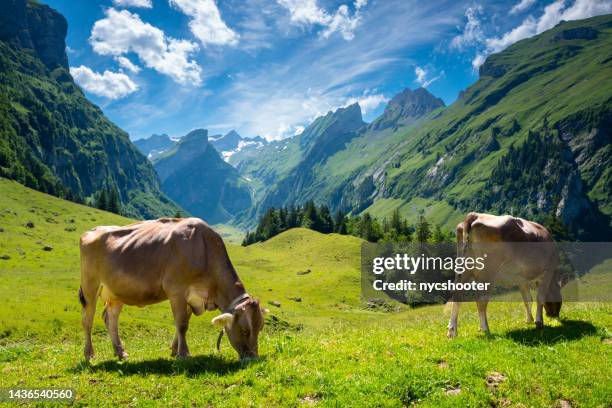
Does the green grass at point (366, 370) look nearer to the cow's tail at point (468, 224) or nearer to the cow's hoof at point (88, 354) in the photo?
the cow's hoof at point (88, 354)

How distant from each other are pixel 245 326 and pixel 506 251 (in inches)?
361

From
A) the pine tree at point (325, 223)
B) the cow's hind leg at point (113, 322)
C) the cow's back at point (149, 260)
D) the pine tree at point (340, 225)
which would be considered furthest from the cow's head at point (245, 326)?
the pine tree at point (325, 223)

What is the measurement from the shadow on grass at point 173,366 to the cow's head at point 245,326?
1.18ft

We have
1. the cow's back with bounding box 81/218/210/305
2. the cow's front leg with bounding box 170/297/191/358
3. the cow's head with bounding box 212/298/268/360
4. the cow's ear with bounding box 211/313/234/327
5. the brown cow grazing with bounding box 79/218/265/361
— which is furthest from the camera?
the cow's back with bounding box 81/218/210/305

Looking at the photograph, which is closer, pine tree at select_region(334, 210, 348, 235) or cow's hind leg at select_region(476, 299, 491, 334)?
cow's hind leg at select_region(476, 299, 491, 334)

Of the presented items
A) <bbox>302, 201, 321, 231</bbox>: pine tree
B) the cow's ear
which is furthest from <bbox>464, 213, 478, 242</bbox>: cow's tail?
<bbox>302, 201, 321, 231</bbox>: pine tree

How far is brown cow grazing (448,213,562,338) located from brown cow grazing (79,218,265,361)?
7.33 meters

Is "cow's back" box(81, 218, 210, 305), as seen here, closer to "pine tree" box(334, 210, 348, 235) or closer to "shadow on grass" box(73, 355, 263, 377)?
"shadow on grass" box(73, 355, 263, 377)

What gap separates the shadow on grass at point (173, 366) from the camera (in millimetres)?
11523

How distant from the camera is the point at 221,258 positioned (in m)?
13.1

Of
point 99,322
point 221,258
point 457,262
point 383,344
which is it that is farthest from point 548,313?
point 99,322

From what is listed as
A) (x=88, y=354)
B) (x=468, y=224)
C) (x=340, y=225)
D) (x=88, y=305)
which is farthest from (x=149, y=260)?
(x=340, y=225)

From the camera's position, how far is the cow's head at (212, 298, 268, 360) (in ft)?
39.6

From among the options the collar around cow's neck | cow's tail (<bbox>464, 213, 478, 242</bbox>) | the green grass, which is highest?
cow's tail (<bbox>464, 213, 478, 242</bbox>)
